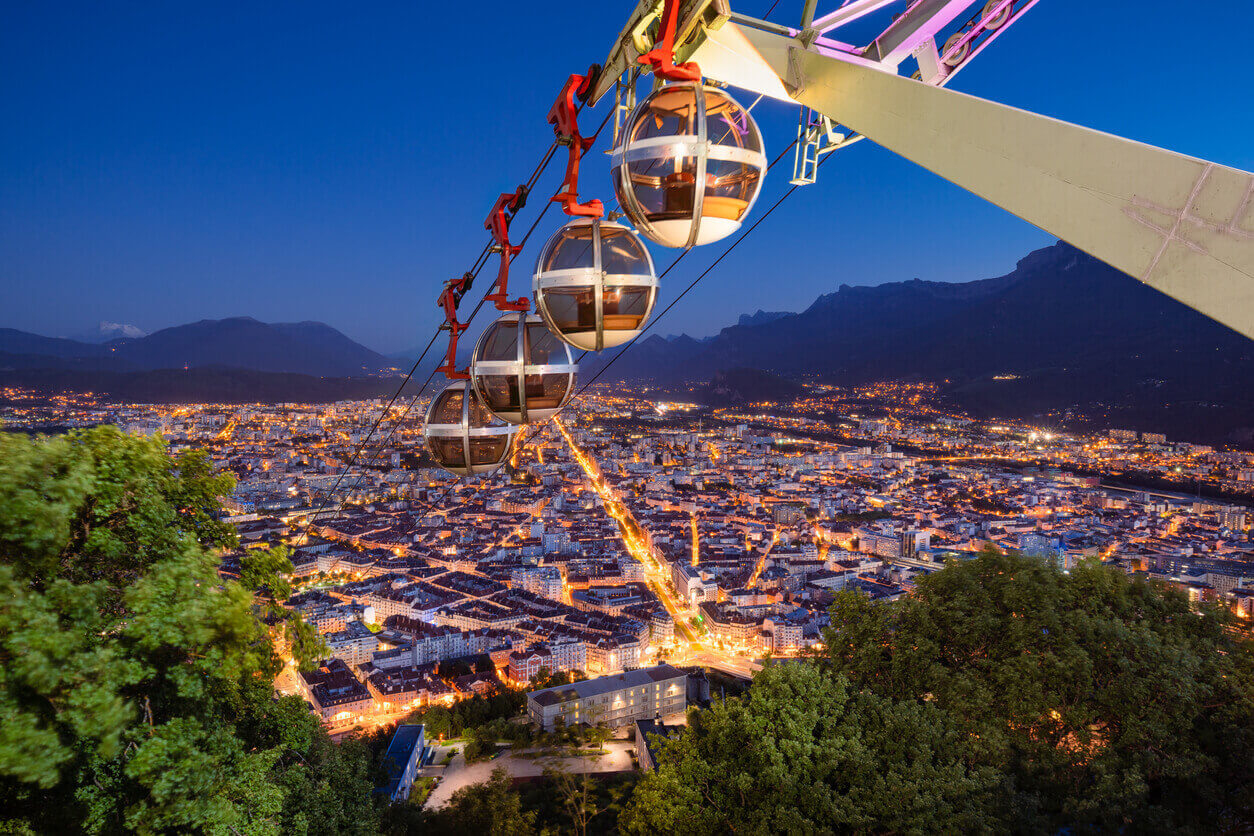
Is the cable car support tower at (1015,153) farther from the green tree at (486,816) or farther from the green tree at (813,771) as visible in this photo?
the green tree at (486,816)

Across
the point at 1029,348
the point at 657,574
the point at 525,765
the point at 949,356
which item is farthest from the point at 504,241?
the point at 949,356

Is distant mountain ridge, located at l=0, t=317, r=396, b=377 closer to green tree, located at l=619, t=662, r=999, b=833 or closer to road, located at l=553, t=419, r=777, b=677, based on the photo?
road, located at l=553, t=419, r=777, b=677

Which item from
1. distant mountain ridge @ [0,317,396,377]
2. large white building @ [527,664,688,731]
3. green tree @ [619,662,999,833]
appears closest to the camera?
green tree @ [619,662,999,833]

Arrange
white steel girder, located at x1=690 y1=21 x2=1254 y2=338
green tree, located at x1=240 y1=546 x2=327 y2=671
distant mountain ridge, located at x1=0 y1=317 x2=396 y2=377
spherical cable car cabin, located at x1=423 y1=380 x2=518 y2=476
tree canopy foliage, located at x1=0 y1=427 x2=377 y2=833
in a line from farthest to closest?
distant mountain ridge, located at x1=0 y1=317 x2=396 y2=377
spherical cable car cabin, located at x1=423 y1=380 x2=518 y2=476
green tree, located at x1=240 y1=546 x2=327 y2=671
tree canopy foliage, located at x1=0 y1=427 x2=377 y2=833
white steel girder, located at x1=690 y1=21 x2=1254 y2=338

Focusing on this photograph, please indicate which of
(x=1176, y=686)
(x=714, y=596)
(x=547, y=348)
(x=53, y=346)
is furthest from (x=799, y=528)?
(x=53, y=346)

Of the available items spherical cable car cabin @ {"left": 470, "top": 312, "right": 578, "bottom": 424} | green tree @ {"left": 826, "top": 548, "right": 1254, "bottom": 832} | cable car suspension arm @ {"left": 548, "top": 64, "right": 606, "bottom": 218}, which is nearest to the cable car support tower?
cable car suspension arm @ {"left": 548, "top": 64, "right": 606, "bottom": 218}

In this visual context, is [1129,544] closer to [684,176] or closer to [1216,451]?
[1216,451]
